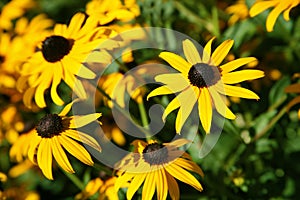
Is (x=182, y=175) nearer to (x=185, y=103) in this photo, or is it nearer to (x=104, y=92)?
(x=185, y=103)

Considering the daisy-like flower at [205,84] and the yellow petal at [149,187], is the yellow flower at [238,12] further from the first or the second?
the yellow petal at [149,187]

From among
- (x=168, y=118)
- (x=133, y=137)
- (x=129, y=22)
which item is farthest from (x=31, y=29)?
(x=168, y=118)

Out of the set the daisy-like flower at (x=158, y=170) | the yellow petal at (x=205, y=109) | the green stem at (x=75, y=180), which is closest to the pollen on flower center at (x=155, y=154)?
the daisy-like flower at (x=158, y=170)

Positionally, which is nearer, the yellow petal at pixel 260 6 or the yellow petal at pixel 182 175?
the yellow petal at pixel 182 175

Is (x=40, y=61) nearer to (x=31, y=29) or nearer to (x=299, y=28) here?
(x=31, y=29)

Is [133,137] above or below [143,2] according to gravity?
below
